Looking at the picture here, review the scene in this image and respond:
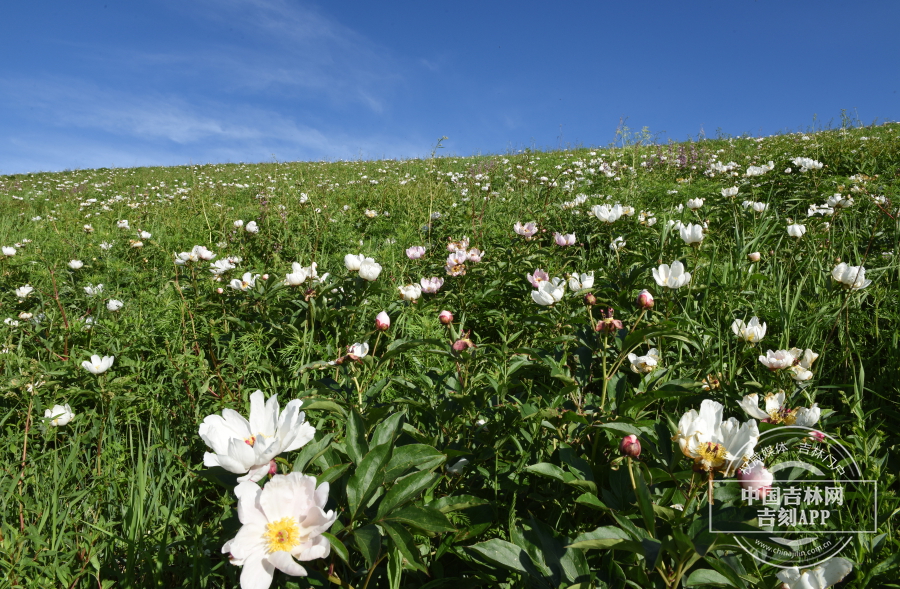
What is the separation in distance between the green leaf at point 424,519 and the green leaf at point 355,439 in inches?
6.4

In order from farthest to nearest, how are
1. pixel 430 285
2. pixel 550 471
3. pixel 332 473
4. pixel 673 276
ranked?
1. pixel 430 285
2. pixel 673 276
3. pixel 550 471
4. pixel 332 473

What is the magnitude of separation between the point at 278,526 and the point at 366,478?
0.18m

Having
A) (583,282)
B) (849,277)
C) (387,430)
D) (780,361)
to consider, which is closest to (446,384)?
(387,430)

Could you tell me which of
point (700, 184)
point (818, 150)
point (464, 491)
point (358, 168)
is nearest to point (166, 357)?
point (464, 491)

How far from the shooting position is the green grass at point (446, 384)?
1.05 meters

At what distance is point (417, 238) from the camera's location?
404cm

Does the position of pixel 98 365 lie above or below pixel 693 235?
below

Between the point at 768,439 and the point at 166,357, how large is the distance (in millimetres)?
2324

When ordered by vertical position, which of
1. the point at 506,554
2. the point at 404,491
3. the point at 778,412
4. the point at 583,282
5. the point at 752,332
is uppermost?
the point at 583,282

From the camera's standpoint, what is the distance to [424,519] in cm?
81

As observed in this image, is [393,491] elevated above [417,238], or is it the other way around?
[417,238]

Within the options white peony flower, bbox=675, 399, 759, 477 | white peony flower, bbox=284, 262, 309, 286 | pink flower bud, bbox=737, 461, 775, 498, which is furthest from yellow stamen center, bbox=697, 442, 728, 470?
white peony flower, bbox=284, 262, 309, 286

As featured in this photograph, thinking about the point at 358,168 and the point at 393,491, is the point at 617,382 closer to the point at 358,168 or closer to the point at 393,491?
the point at 393,491

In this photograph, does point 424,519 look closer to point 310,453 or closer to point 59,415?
point 310,453
